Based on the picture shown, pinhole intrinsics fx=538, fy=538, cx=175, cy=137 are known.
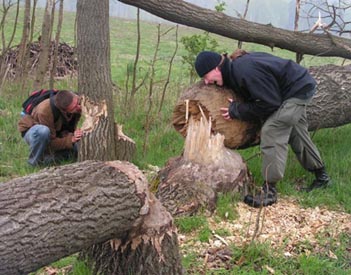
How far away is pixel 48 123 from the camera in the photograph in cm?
645

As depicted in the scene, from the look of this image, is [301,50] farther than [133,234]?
Yes

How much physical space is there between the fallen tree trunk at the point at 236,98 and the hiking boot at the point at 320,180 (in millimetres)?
718

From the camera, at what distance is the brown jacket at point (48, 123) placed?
639cm

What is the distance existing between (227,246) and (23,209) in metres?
1.91

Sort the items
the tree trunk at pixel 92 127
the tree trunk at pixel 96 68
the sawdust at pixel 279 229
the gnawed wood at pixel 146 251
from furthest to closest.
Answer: the tree trunk at pixel 92 127, the tree trunk at pixel 96 68, the sawdust at pixel 279 229, the gnawed wood at pixel 146 251

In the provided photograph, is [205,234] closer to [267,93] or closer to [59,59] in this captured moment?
[267,93]

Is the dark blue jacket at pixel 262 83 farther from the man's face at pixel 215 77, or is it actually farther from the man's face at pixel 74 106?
the man's face at pixel 74 106

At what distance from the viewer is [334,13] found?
7.39m

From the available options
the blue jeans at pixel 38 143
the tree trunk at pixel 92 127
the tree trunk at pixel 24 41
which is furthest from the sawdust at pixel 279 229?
the tree trunk at pixel 24 41

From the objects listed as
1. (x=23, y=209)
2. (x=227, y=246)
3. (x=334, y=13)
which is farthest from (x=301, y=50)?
(x=23, y=209)

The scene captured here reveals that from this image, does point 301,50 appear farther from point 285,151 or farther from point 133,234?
point 133,234

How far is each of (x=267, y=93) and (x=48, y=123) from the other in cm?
280

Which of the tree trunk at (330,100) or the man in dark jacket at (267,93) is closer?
the man in dark jacket at (267,93)

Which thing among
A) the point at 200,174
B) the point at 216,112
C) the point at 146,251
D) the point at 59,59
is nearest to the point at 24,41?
the point at 59,59
